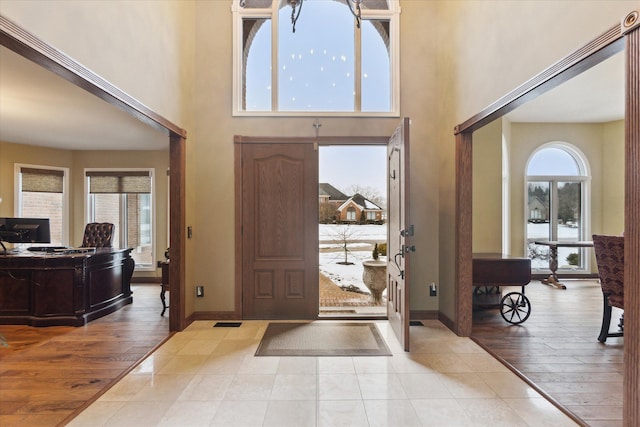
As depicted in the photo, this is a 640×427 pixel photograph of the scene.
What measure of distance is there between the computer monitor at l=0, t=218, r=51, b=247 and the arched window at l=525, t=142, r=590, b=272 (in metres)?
8.14

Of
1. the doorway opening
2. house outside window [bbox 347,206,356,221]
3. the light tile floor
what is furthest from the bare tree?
the light tile floor

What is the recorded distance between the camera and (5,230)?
4.20 meters

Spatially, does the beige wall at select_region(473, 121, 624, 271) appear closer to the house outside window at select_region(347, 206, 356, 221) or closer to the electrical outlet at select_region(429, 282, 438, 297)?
the house outside window at select_region(347, 206, 356, 221)

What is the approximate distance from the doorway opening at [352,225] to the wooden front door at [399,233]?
62.2 inches

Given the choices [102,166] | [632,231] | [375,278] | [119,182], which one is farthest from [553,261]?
[102,166]

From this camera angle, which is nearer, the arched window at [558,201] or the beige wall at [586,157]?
the beige wall at [586,157]

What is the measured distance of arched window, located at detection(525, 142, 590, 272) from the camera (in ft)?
22.2

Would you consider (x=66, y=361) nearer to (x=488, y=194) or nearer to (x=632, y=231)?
(x=632, y=231)

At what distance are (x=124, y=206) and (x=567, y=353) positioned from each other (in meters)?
7.26

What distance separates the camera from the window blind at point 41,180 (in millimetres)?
6176

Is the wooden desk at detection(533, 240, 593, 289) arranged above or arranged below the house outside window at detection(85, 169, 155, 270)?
below

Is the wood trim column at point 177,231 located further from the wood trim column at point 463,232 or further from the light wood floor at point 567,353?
the light wood floor at point 567,353

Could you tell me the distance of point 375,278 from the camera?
5.35 m

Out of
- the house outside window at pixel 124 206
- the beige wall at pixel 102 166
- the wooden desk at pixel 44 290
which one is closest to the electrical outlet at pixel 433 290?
the wooden desk at pixel 44 290
